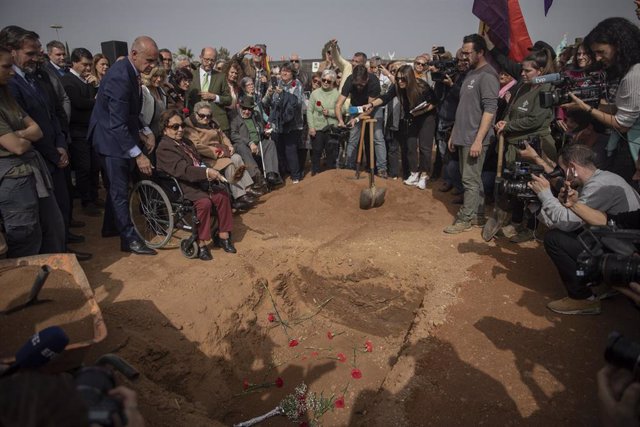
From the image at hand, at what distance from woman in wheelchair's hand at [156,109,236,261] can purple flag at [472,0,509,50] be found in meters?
4.25

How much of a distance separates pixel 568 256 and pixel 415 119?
4153mm

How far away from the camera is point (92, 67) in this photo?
6.14 m

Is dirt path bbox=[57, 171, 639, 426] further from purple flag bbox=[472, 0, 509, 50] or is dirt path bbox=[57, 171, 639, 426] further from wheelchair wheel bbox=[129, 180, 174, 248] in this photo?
purple flag bbox=[472, 0, 509, 50]

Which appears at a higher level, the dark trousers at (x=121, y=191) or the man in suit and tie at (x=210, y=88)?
the man in suit and tie at (x=210, y=88)

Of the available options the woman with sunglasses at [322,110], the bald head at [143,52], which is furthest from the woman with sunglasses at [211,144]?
the woman with sunglasses at [322,110]

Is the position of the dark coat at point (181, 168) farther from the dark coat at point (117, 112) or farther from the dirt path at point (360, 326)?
the dirt path at point (360, 326)

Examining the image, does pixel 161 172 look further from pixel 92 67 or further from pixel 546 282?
pixel 546 282

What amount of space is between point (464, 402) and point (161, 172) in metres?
3.86

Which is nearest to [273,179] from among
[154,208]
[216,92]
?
[216,92]

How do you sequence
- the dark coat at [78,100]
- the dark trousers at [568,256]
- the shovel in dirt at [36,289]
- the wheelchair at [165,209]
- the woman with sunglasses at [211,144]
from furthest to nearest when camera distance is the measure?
the dark coat at [78,100] < the woman with sunglasses at [211,144] < the wheelchair at [165,209] < the dark trousers at [568,256] < the shovel in dirt at [36,289]

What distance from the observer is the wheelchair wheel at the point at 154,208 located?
4609 mm

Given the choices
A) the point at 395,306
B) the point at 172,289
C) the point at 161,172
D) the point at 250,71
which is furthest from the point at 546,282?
the point at 250,71

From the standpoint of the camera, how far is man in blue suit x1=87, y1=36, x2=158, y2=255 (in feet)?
13.8

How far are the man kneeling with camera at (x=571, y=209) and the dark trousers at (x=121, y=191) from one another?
4208 millimetres
